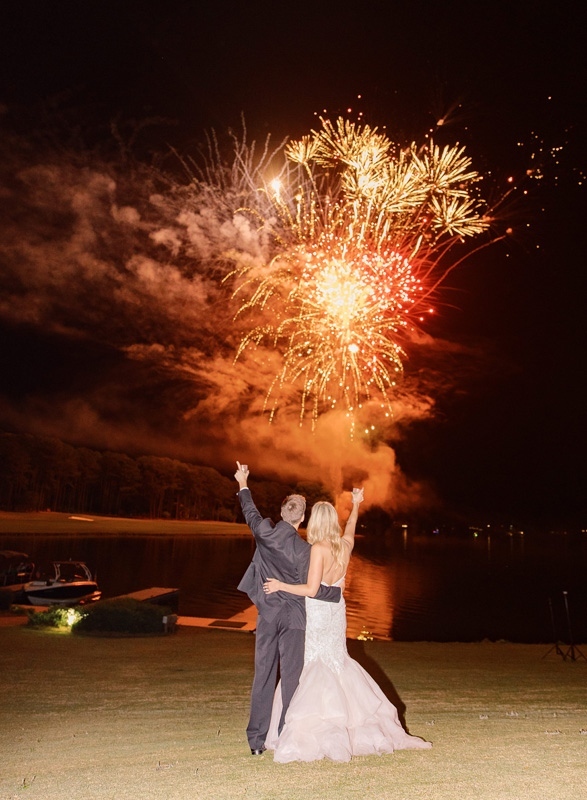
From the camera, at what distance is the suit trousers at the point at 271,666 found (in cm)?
592

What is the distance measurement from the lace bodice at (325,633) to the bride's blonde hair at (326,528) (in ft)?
1.32

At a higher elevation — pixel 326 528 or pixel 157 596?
pixel 326 528

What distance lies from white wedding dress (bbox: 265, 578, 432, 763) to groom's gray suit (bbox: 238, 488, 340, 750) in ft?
0.43

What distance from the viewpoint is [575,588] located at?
72625 mm

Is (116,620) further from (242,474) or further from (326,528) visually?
(326,528)

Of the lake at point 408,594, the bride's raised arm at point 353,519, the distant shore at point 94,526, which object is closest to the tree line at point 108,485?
the distant shore at point 94,526

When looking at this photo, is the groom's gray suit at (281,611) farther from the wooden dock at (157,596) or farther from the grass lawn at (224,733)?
the wooden dock at (157,596)

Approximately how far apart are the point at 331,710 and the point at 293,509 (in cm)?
184

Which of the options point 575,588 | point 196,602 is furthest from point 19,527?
point 575,588

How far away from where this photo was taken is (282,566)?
6.16 metres

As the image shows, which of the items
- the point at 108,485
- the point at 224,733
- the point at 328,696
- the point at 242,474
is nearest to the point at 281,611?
the point at 328,696

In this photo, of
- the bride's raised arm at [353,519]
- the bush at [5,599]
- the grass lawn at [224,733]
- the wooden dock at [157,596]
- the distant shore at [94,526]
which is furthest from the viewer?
the distant shore at [94,526]

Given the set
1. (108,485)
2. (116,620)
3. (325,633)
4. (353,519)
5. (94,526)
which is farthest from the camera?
(108,485)

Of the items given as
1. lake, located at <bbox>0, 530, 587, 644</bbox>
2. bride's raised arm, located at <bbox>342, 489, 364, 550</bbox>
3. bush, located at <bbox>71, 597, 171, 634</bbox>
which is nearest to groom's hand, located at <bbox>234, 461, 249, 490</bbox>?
bride's raised arm, located at <bbox>342, 489, 364, 550</bbox>
